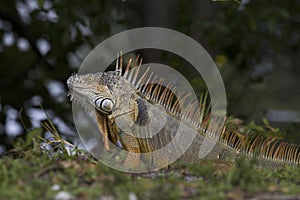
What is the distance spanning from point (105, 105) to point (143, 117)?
327mm

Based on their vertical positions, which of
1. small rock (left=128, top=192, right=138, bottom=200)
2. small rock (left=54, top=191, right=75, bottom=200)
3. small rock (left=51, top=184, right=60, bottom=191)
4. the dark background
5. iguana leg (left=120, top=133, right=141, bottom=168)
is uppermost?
the dark background

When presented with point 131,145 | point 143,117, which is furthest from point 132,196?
point 143,117

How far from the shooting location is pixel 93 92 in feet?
18.2

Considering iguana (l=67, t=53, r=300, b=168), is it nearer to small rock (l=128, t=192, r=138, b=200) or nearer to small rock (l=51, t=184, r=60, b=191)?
small rock (l=51, t=184, r=60, b=191)

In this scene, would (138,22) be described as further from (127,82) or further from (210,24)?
(127,82)

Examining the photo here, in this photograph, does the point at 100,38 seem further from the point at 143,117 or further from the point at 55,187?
the point at 55,187

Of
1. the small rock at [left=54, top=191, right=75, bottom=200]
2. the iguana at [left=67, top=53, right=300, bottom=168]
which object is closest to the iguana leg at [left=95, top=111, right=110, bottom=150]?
the iguana at [left=67, top=53, right=300, bottom=168]

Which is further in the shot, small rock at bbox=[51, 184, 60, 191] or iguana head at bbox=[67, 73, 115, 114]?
iguana head at bbox=[67, 73, 115, 114]

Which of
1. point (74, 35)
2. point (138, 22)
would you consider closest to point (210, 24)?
point (138, 22)

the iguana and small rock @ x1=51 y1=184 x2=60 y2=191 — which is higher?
the iguana

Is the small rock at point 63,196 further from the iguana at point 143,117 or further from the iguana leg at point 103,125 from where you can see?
the iguana leg at point 103,125

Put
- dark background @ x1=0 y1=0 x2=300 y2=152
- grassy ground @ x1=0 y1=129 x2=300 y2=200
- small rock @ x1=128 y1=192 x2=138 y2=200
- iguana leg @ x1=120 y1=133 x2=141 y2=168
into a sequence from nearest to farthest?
small rock @ x1=128 y1=192 x2=138 y2=200, grassy ground @ x1=0 y1=129 x2=300 y2=200, iguana leg @ x1=120 y1=133 x2=141 y2=168, dark background @ x1=0 y1=0 x2=300 y2=152

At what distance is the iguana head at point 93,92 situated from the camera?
5.52m

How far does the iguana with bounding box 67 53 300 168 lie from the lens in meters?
5.46
